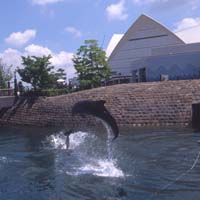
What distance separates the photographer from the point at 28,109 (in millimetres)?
42406

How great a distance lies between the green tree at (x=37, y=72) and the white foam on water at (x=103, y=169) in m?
28.2

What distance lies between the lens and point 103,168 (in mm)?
17344

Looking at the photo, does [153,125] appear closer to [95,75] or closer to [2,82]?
[95,75]

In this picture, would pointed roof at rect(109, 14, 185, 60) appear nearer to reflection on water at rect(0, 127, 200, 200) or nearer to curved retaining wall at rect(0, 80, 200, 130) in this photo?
curved retaining wall at rect(0, 80, 200, 130)

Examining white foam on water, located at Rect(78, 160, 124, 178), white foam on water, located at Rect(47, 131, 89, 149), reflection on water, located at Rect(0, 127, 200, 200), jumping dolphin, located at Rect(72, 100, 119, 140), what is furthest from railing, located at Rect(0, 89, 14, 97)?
jumping dolphin, located at Rect(72, 100, 119, 140)

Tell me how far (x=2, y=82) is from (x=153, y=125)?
31.9m

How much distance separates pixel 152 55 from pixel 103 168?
37.3 meters

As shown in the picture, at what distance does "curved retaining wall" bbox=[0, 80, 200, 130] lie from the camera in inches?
1361

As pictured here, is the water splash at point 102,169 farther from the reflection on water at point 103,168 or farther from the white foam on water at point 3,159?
the white foam on water at point 3,159

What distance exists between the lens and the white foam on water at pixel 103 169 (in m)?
16.2

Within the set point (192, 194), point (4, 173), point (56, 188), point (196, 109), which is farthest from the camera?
point (196, 109)

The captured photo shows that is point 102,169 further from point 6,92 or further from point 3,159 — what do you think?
point 6,92

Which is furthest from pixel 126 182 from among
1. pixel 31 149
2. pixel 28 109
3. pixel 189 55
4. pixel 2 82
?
pixel 2 82

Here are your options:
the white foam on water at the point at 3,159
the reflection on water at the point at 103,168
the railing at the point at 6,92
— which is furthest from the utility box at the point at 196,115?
the railing at the point at 6,92
